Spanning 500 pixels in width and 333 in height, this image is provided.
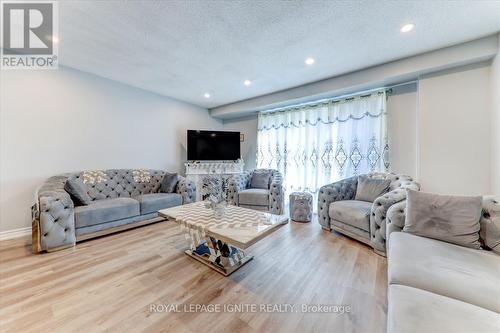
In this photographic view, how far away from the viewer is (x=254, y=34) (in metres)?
2.17

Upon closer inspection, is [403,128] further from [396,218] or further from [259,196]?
[259,196]

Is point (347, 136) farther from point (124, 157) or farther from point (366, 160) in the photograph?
point (124, 157)

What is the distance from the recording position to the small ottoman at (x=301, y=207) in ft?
11.2

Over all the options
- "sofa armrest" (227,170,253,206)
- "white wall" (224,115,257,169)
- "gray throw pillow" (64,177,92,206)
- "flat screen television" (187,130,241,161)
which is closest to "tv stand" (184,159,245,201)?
"flat screen television" (187,130,241,161)

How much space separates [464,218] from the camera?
154 cm

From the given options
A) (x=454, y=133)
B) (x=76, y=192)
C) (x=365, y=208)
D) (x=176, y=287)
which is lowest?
(x=176, y=287)

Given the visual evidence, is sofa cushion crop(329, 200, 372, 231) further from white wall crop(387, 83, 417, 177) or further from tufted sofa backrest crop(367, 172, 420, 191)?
→ white wall crop(387, 83, 417, 177)

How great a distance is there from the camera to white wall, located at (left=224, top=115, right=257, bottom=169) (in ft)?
16.8

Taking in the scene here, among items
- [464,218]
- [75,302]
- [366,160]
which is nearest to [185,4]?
[75,302]

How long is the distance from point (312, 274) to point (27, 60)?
4.67m

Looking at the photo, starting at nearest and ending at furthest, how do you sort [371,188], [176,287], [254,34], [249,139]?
[176,287] < [254,34] < [371,188] < [249,139]

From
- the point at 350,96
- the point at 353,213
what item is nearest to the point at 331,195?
the point at 353,213

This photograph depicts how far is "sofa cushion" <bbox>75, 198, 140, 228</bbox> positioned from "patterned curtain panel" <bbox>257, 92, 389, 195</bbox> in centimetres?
292

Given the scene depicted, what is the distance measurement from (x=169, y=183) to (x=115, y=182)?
0.89m
